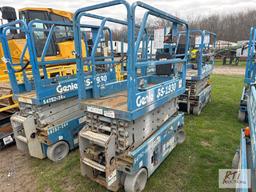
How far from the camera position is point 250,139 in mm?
2756

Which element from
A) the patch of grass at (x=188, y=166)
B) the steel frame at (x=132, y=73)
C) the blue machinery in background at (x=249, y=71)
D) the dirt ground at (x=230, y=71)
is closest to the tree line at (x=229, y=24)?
the dirt ground at (x=230, y=71)

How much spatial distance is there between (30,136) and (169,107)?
8.91 ft

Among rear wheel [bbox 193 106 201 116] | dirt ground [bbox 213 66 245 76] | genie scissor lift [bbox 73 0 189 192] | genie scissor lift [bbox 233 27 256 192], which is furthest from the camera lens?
dirt ground [bbox 213 66 245 76]

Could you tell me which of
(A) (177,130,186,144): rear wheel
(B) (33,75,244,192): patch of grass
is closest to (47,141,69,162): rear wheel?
(B) (33,75,244,192): patch of grass

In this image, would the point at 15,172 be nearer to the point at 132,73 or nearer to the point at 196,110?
the point at 132,73

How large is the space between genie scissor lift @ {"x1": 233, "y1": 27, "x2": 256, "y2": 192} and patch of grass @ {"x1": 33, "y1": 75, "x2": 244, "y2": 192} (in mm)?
545

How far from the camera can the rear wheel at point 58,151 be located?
3.66 metres

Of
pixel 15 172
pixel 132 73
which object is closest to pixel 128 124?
pixel 132 73

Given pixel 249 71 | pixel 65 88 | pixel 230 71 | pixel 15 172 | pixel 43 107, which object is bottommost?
pixel 15 172

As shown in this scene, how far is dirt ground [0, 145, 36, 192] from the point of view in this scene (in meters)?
3.14

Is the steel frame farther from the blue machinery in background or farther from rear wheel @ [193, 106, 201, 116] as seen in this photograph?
the blue machinery in background

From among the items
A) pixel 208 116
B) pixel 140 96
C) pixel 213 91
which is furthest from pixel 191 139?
pixel 213 91

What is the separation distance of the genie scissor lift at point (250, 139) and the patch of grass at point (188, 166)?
55cm

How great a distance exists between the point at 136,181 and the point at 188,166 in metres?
1.24
